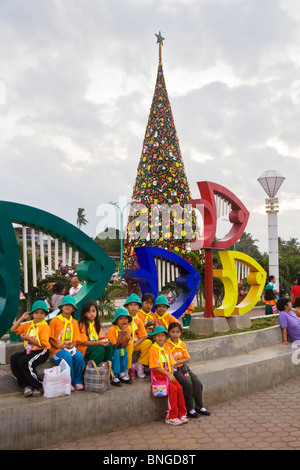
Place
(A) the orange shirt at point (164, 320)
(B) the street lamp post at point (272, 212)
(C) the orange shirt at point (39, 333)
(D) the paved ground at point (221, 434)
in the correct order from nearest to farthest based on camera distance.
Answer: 1. (D) the paved ground at point (221, 434)
2. (C) the orange shirt at point (39, 333)
3. (A) the orange shirt at point (164, 320)
4. (B) the street lamp post at point (272, 212)

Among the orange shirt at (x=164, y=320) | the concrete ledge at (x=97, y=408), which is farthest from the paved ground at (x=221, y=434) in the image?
the orange shirt at (x=164, y=320)

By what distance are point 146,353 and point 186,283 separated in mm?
2561

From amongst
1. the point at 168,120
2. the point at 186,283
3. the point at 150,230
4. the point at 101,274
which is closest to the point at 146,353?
the point at 101,274

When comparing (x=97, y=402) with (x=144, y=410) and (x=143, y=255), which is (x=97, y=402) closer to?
(x=144, y=410)

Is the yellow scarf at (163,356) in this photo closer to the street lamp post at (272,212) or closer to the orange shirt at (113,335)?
the orange shirt at (113,335)

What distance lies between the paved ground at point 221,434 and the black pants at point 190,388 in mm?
183

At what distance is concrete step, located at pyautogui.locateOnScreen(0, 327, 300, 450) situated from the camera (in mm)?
4039

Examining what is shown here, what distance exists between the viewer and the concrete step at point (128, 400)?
4.04 m

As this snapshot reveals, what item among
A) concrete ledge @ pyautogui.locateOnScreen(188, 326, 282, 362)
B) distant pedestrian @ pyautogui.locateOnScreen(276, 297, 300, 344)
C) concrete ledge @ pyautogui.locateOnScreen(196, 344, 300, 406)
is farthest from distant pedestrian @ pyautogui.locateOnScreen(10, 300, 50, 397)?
distant pedestrian @ pyautogui.locateOnScreen(276, 297, 300, 344)

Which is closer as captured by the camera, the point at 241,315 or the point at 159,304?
the point at 159,304

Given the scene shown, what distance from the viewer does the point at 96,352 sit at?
187 inches

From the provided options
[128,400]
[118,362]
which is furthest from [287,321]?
[128,400]

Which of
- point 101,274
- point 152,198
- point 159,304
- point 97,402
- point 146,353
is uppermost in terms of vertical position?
point 152,198
